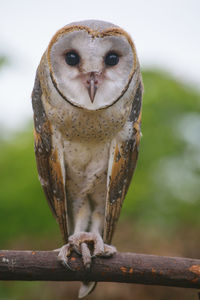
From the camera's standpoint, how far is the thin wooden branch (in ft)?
6.11

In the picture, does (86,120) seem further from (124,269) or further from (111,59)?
(124,269)

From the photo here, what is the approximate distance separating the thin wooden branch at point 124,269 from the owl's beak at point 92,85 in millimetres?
816

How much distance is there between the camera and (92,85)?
198 cm

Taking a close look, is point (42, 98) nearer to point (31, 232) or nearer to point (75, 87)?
point (75, 87)

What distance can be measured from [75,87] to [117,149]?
46 centimetres

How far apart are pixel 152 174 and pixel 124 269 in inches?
101

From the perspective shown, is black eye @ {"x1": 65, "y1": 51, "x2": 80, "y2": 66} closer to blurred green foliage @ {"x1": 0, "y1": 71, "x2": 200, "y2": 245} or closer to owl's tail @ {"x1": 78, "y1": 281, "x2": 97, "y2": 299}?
owl's tail @ {"x1": 78, "y1": 281, "x2": 97, "y2": 299}

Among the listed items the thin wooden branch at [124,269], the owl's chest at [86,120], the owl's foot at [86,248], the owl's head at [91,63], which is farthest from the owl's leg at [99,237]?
the owl's head at [91,63]

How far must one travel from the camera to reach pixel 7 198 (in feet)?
12.6

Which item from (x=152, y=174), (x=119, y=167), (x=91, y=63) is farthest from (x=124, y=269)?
(x=152, y=174)

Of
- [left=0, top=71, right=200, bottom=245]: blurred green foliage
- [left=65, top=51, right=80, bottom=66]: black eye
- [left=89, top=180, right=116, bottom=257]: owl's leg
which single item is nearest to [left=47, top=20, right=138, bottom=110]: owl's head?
[left=65, top=51, right=80, bottom=66]: black eye

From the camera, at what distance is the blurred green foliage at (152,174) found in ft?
12.9

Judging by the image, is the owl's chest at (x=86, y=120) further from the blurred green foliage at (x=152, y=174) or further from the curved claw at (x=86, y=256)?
the blurred green foliage at (x=152, y=174)

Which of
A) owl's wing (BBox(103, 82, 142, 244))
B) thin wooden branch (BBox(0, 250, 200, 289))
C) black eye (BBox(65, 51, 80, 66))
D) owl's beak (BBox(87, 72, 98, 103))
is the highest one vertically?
black eye (BBox(65, 51, 80, 66))
